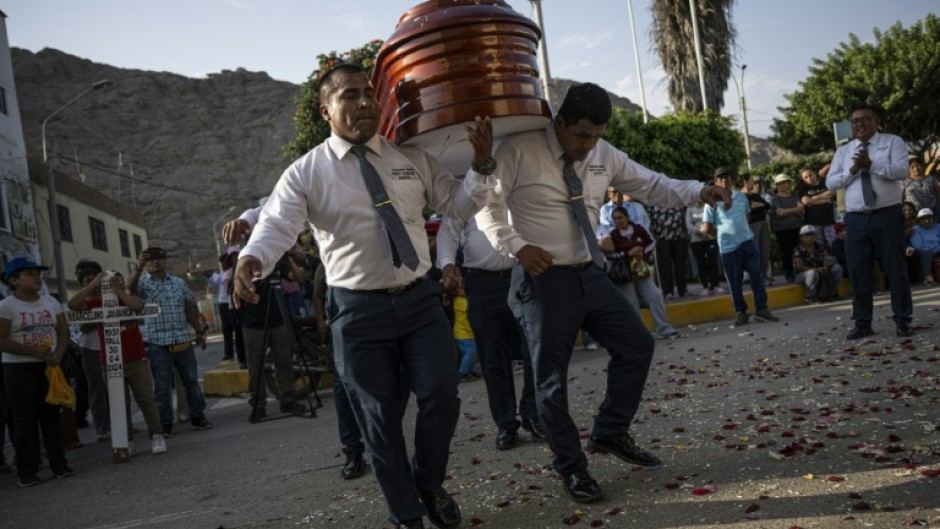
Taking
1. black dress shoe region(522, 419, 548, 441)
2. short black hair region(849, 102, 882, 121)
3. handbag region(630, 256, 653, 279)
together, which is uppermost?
short black hair region(849, 102, 882, 121)

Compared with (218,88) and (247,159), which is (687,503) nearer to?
(247,159)

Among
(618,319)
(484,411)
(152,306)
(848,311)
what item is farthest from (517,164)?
(848,311)

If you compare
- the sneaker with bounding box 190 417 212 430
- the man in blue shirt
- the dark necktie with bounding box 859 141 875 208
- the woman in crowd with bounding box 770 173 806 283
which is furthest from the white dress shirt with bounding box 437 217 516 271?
the woman in crowd with bounding box 770 173 806 283

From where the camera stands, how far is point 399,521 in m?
3.74

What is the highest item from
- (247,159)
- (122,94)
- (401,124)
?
(122,94)

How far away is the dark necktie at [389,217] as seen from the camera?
12.5 feet

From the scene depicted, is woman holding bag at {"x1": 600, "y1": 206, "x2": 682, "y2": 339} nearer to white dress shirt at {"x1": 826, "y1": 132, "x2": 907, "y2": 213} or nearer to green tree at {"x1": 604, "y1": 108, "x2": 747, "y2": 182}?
white dress shirt at {"x1": 826, "y1": 132, "x2": 907, "y2": 213}

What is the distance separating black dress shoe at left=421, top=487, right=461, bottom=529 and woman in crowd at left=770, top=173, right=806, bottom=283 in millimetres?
11115

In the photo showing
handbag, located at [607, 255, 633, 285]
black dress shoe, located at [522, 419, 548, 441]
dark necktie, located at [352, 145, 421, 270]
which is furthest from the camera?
handbag, located at [607, 255, 633, 285]

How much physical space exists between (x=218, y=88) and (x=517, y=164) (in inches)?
5364

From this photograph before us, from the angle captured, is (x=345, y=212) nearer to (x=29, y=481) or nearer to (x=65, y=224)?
(x=29, y=481)

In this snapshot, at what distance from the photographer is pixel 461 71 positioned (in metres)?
4.13

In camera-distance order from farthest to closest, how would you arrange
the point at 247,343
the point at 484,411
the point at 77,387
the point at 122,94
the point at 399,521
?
the point at 122,94 < the point at 77,387 < the point at 247,343 < the point at 484,411 < the point at 399,521

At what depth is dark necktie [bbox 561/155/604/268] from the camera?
438cm
